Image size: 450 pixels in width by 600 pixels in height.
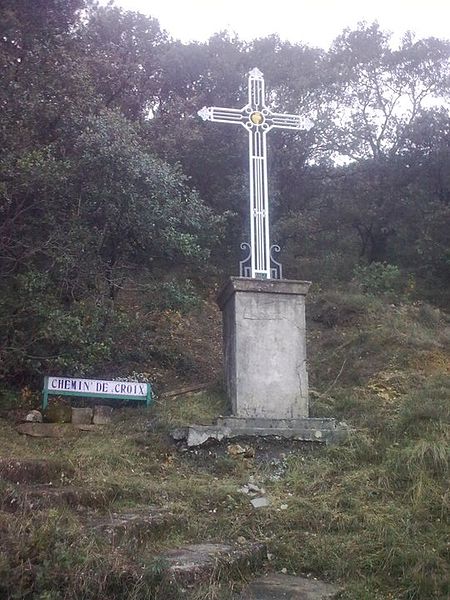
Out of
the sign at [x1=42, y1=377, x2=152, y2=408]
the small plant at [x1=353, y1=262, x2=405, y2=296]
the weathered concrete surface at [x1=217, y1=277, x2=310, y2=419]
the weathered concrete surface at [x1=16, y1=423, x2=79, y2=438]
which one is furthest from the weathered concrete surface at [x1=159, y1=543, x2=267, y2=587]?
the small plant at [x1=353, y1=262, x2=405, y2=296]

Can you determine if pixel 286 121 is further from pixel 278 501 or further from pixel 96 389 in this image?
pixel 278 501

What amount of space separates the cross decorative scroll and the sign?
188 centimetres

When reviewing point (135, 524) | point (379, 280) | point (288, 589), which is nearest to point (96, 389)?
point (135, 524)

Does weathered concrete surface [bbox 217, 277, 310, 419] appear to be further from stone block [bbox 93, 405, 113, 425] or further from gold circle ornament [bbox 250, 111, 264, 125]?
gold circle ornament [bbox 250, 111, 264, 125]

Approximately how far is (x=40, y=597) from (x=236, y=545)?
5.64ft

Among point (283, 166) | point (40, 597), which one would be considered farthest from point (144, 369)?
point (283, 166)

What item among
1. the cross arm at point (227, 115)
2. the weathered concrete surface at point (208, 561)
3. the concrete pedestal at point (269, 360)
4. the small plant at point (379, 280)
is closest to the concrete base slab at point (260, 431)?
the concrete pedestal at point (269, 360)

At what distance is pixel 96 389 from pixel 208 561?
3841 millimetres

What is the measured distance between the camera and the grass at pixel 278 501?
3.67m

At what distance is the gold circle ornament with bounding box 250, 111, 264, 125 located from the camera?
8.25 meters

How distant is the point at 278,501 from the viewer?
216 inches

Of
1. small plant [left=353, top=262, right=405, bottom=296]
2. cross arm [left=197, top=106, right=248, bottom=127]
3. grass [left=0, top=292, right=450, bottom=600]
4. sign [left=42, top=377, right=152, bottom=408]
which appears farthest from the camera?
small plant [left=353, top=262, right=405, bottom=296]

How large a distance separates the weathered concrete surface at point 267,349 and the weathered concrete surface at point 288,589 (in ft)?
8.79

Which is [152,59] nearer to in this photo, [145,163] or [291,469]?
[145,163]
